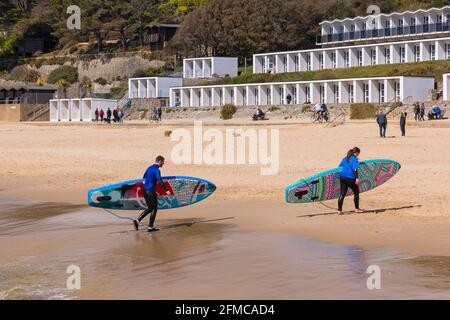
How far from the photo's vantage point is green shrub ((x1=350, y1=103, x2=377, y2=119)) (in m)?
50.4

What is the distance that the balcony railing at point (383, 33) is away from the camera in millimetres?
73750

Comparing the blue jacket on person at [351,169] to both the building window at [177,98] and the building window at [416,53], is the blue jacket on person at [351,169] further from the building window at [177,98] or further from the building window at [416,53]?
the building window at [177,98]

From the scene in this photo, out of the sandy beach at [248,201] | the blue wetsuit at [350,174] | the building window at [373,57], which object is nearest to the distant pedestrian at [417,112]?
the sandy beach at [248,201]

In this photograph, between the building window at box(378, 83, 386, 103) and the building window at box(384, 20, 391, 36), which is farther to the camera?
the building window at box(384, 20, 391, 36)

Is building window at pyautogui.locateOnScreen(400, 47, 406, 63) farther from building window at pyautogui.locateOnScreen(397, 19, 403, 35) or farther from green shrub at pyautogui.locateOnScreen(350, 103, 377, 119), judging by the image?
green shrub at pyautogui.locateOnScreen(350, 103, 377, 119)

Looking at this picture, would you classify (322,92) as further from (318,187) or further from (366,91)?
(318,187)

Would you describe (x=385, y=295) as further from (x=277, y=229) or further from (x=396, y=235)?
(x=277, y=229)

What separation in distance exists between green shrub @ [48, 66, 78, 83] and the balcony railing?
107 feet

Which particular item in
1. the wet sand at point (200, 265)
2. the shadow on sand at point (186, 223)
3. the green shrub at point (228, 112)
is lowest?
the wet sand at point (200, 265)

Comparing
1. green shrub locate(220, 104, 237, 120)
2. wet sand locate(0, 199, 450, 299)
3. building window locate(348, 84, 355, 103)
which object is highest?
building window locate(348, 84, 355, 103)

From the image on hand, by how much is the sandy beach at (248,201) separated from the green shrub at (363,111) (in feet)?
43.0

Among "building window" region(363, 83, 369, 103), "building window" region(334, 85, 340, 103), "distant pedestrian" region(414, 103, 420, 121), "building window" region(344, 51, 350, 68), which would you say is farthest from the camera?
"building window" region(344, 51, 350, 68)

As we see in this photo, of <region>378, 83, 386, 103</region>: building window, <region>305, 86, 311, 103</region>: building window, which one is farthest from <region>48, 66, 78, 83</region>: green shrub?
<region>378, 83, 386, 103</region>: building window

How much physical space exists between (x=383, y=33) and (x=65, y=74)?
41629 millimetres
